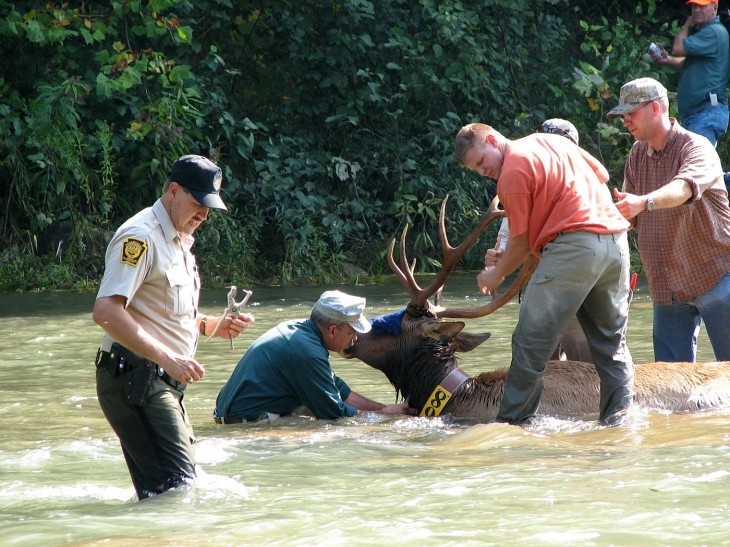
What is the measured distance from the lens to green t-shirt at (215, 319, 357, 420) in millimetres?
7668

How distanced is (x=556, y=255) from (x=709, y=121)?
5.67m

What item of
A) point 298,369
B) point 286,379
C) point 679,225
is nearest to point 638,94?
point 679,225

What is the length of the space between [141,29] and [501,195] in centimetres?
1131

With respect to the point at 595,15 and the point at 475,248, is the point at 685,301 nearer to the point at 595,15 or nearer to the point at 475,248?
the point at 475,248

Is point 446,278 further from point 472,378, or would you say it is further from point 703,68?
point 703,68

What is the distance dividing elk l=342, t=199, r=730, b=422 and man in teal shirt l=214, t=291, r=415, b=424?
1.43 feet

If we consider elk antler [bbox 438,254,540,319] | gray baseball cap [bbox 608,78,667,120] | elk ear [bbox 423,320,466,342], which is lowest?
elk ear [bbox 423,320,466,342]

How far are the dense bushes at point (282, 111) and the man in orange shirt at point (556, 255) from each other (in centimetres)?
1023

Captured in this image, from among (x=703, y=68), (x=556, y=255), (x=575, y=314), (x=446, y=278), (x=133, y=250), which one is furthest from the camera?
(x=703, y=68)

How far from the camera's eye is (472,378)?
8.10m

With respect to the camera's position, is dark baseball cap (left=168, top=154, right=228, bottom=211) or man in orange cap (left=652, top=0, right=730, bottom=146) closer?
dark baseball cap (left=168, top=154, right=228, bottom=211)

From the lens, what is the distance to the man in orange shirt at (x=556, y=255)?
681cm

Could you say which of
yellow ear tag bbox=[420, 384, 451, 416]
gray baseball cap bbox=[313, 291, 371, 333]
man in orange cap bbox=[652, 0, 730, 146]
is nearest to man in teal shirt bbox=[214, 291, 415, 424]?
gray baseball cap bbox=[313, 291, 371, 333]

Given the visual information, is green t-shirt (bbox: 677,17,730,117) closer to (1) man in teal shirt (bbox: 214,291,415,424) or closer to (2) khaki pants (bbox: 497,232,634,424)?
(2) khaki pants (bbox: 497,232,634,424)
